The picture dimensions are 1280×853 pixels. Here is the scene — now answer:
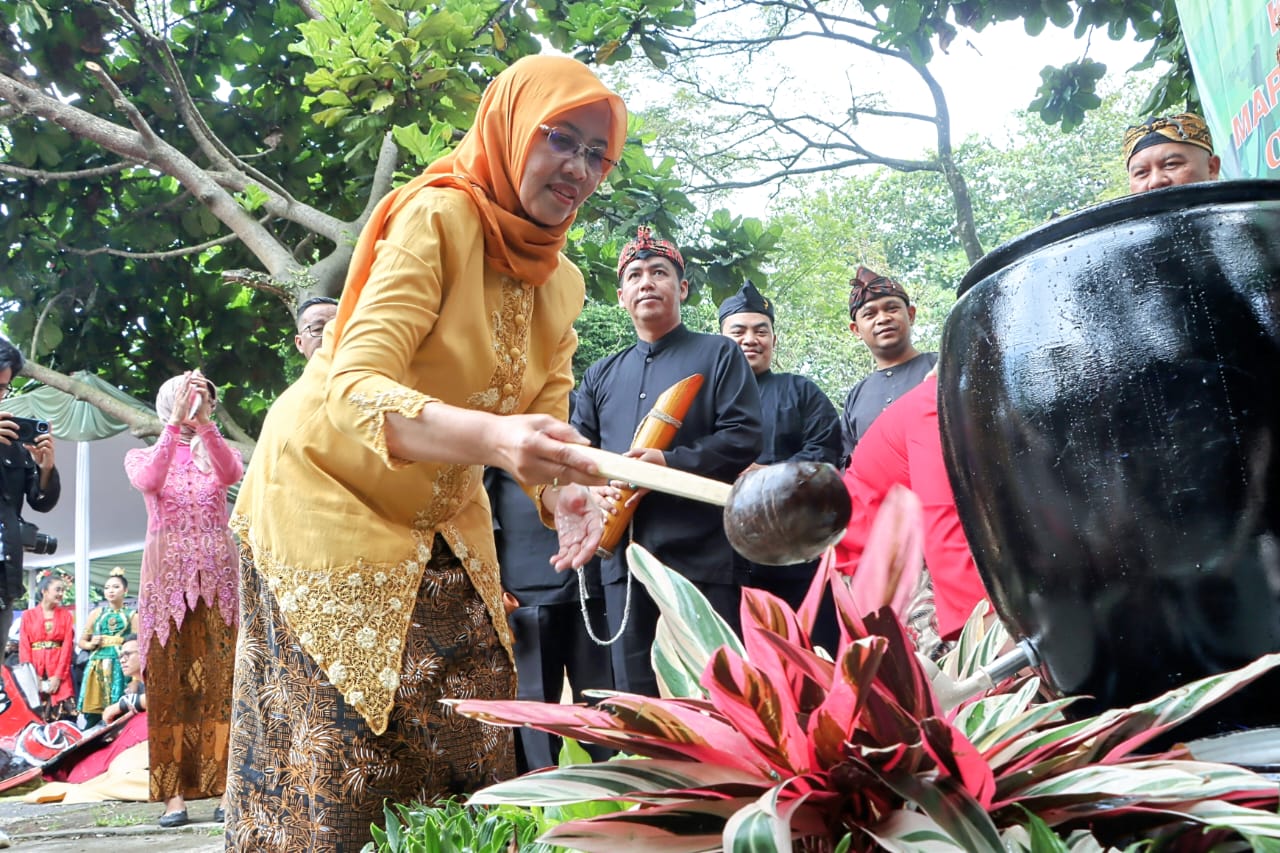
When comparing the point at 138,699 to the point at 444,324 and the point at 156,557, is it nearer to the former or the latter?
the point at 156,557

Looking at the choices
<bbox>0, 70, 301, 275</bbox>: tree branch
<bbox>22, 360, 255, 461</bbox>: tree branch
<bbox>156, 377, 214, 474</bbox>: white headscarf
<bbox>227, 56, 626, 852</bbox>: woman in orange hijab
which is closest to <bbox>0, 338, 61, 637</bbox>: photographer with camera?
<bbox>156, 377, 214, 474</bbox>: white headscarf

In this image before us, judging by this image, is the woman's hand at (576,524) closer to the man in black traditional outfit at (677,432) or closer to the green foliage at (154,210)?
the man in black traditional outfit at (677,432)

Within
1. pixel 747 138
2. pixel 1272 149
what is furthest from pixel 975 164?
pixel 1272 149

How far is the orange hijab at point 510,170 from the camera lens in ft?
5.65

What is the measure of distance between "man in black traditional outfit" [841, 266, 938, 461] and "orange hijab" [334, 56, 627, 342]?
2586mm

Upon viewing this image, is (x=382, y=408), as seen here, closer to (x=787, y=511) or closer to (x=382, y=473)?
(x=382, y=473)

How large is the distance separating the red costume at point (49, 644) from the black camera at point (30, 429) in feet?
18.2

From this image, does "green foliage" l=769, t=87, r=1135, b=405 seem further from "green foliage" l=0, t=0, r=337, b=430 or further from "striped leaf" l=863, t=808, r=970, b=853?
"striped leaf" l=863, t=808, r=970, b=853

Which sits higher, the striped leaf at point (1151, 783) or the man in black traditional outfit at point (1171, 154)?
the man in black traditional outfit at point (1171, 154)

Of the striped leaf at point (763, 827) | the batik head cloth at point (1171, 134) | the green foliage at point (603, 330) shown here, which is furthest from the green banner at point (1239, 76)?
the green foliage at point (603, 330)

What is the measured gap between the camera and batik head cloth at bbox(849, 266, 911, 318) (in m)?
4.32

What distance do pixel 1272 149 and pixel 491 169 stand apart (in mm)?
1861

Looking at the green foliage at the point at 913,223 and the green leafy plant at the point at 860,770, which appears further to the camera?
the green foliage at the point at 913,223

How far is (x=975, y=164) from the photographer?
2855 centimetres
